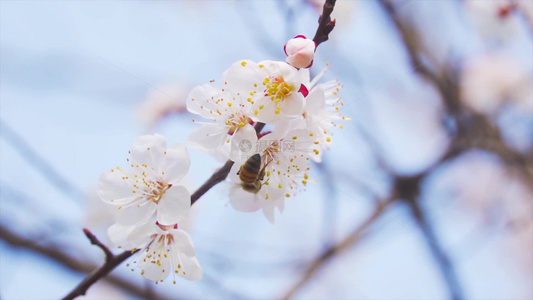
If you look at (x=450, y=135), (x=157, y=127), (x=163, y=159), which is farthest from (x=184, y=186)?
(x=157, y=127)

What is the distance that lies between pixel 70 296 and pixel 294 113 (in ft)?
1.85

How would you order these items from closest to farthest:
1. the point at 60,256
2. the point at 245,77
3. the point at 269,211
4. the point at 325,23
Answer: the point at 325,23 < the point at 245,77 < the point at 269,211 < the point at 60,256

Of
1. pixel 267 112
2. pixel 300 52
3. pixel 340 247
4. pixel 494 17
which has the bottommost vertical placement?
pixel 340 247

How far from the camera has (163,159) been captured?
40.1 inches

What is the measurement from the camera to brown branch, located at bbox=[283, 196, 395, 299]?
6.86 feet

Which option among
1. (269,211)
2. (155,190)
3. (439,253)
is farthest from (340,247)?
(155,190)

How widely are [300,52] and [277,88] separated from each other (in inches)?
3.3

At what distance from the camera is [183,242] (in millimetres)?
970

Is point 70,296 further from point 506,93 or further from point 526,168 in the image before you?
point 506,93

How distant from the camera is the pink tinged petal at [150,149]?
1.03 metres

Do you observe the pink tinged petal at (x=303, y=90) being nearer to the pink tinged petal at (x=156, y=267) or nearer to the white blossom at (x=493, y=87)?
the pink tinged petal at (x=156, y=267)

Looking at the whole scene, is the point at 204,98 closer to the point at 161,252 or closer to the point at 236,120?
the point at 236,120

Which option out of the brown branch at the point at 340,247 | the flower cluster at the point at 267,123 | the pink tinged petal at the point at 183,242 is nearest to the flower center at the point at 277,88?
the flower cluster at the point at 267,123

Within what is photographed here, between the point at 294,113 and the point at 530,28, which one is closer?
the point at 294,113
